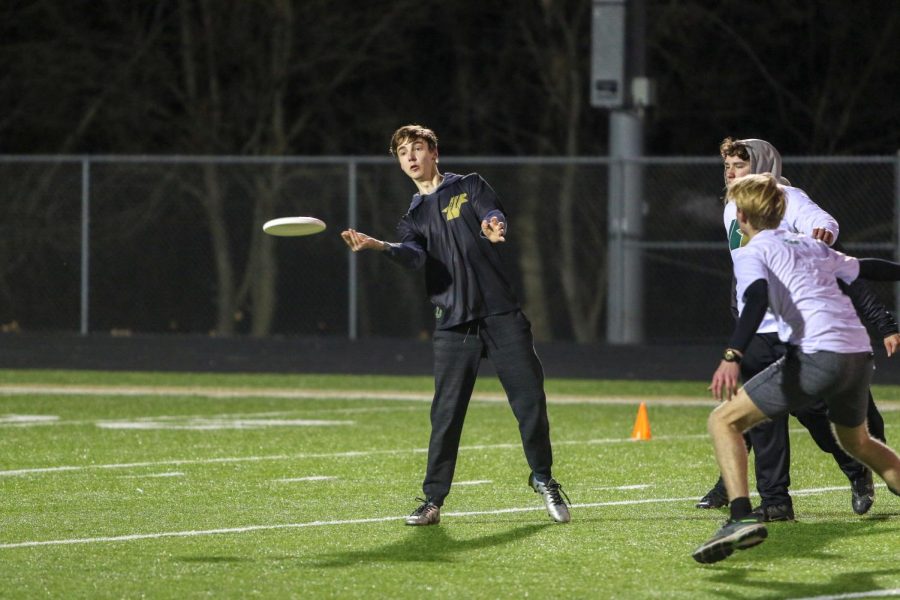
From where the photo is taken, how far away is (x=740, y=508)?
805cm

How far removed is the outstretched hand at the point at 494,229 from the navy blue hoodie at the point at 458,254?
0.23 metres

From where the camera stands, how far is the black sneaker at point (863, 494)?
9883mm

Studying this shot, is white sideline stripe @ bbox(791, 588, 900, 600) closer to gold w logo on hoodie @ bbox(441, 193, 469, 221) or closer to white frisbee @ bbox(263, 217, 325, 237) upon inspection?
gold w logo on hoodie @ bbox(441, 193, 469, 221)

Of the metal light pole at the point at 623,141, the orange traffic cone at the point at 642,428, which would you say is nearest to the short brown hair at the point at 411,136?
the orange traffic cone at the point at 642,428

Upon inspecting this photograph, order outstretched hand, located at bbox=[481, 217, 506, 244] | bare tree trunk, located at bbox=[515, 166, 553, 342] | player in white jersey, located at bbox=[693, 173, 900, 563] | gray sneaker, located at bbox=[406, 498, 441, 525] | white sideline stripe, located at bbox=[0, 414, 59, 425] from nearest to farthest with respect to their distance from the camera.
Result: player in white jersey, located at bbox=[693, 173, 900, 563] < outstretched hand, located at bbox=[481, 217, 506, 244] < gray sneaker, located at bbox=[406, 498, 441, 525] < white sideline stripe, located at bbox=[0, 414, 59, 425] < bare tree trunk, located at bbox=[515, 166, 553, 342]

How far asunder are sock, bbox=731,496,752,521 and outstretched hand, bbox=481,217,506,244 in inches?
72.4

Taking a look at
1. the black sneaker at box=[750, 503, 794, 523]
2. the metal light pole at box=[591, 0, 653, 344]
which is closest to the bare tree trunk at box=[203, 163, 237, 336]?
the metal light pole at box=[591, 0, 653, 344]

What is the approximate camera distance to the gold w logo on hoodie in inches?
377

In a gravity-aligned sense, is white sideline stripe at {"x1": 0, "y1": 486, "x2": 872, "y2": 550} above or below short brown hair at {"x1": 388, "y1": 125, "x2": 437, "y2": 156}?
below

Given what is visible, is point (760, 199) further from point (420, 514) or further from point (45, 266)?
point (45, 266)

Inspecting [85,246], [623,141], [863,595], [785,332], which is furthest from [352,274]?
[863,595]

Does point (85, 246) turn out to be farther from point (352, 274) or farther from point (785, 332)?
point (785, 332)

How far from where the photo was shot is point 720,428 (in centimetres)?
827

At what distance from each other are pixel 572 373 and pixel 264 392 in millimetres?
3938
